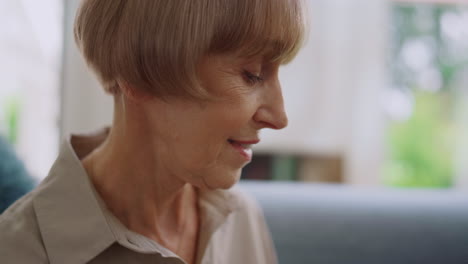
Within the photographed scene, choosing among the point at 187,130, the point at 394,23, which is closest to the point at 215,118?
the point at 187,130

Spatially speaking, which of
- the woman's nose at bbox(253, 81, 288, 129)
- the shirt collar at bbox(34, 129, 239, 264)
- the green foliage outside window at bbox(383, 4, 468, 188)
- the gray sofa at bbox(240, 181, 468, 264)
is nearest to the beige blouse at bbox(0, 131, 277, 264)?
the shirt collar at bbox(34, 129, 239, 264)

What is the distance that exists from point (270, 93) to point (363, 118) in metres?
1.57

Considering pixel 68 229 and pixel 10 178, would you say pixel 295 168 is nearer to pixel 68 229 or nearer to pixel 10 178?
pixel 10 178

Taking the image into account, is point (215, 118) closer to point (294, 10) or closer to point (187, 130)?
point (187, 130)

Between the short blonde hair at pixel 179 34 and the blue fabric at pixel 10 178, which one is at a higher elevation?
the short blonde hair at pixel 179 34

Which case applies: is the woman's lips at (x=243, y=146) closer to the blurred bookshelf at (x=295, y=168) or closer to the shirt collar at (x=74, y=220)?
the shirt collar at (x=74, y=220)

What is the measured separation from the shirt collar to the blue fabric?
12.6 inches

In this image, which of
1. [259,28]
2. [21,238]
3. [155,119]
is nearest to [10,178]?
[21,238]

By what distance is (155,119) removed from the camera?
31.6 inches

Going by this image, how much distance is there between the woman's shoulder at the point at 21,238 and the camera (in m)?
0.76

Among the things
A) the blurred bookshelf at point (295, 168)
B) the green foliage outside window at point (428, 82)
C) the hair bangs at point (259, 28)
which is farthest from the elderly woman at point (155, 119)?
the green foliage outside window at point (428, 82)

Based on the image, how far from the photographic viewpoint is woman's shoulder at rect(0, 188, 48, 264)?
76 centimetres

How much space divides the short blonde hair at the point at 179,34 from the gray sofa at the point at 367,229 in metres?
Result: 0.67

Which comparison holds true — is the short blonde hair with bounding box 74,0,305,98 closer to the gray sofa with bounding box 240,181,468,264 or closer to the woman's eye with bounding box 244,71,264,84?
the woman's eye with bounding box 244,71,264,84
